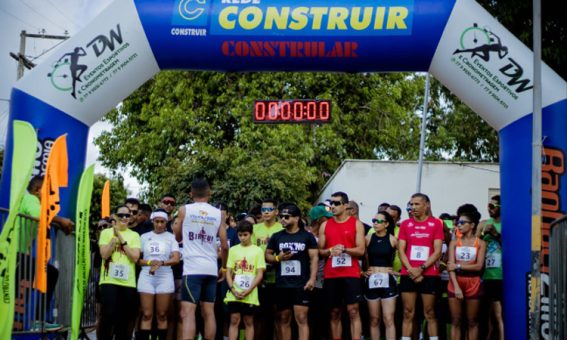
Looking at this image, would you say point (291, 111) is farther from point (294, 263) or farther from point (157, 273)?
point (157, 273)

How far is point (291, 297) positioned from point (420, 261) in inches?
65.4

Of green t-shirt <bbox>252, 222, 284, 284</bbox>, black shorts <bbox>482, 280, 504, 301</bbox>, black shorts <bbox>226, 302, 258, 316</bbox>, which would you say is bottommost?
black shorts <bbox>226, 302, 258, 316</bbox>

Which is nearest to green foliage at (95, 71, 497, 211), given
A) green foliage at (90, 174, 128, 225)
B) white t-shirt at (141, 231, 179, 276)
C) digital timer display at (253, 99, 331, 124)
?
digital timer display at (253, 99, 331, 124)

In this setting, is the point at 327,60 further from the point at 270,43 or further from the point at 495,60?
the point at 495,60

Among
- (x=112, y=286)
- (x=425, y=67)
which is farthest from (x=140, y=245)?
(x=425, y=67)

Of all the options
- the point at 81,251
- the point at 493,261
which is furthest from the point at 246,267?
the point at 493,261

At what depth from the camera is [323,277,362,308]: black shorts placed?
11.7m

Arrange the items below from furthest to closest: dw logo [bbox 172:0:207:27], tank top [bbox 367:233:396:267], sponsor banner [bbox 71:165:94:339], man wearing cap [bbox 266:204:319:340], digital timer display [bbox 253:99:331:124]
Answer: digital timer display [bbox 253:99:331:124]
tank top [bbox 367:233:396:267]
man wearing cap [bbox 266:204:319:340]
dw logo [bbox 172:0:207:27]
sponsor banner [bbox 71:165:94:339]

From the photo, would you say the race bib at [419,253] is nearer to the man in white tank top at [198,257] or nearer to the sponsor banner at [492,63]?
the sponsor banner at [492,63]

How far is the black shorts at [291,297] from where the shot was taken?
1173 centimetres

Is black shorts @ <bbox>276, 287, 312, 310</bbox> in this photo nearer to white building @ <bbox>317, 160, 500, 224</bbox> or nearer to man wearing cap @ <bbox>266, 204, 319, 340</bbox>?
man wearing cap @ <bbox>266, 204, 319, 340</bbox>

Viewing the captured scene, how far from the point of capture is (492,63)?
11414mm

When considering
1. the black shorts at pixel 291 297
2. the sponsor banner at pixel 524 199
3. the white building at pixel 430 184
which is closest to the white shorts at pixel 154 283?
the black shorts at pixel 291 297

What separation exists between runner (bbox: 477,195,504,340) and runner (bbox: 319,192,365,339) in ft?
5.17
